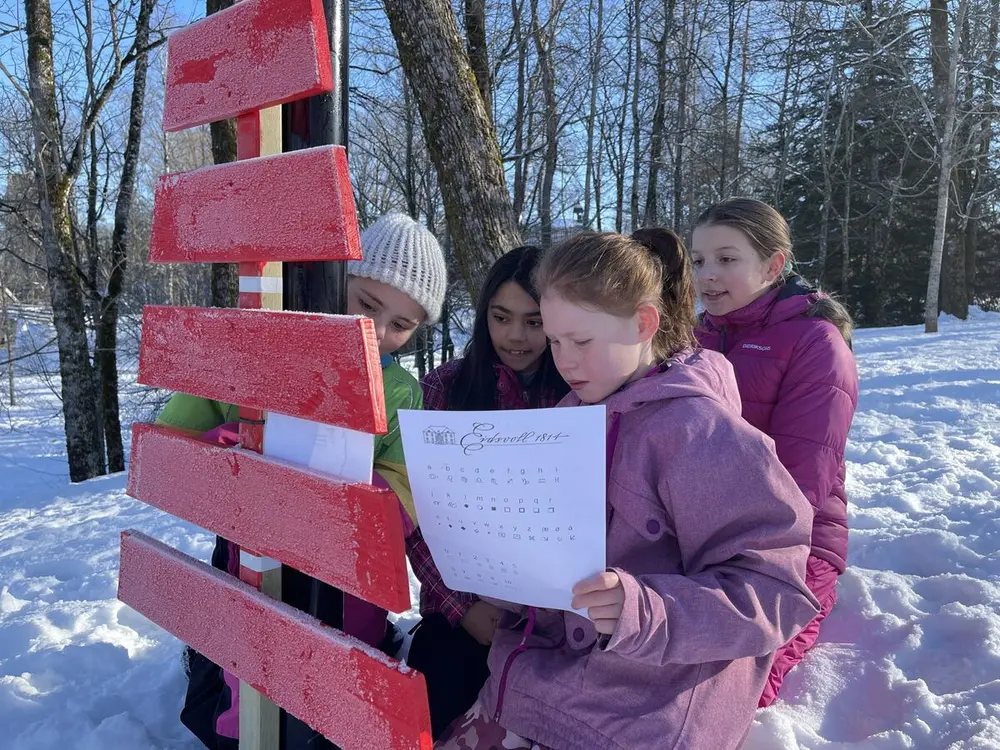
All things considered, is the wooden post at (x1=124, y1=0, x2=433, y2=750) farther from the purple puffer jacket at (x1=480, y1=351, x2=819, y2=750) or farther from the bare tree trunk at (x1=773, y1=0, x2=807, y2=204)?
the bare tree trunk at (x1=773, y1=0, x2=807, y2=204)

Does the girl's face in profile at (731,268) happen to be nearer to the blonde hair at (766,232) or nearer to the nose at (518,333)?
the blonde hair at (766,232)

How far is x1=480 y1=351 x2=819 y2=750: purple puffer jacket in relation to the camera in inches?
50.2

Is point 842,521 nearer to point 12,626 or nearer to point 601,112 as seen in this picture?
point 12,626

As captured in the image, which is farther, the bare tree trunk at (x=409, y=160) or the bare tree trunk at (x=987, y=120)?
the bare tree trunk at (x=987, y=120)

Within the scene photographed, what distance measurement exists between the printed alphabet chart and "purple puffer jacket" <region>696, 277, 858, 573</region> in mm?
1311

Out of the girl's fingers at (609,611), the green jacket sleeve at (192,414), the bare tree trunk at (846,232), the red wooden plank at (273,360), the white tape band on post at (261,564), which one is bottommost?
the white tape band on post at (261,564)

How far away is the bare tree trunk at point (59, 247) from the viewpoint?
822 centimetres

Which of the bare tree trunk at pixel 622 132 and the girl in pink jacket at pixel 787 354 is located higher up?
the bare tree trunk at pixel 622 132

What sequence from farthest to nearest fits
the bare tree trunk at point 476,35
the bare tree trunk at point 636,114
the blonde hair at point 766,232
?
the bare tree trunk at point 636,114
the bare tree trunk at point 476,35
the blonde hair at point 766,232

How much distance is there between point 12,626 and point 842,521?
3.22 meters

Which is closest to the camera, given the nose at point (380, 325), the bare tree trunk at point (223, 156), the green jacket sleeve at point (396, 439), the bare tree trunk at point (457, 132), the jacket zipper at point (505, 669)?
the jacket zipper at point (505, 669)

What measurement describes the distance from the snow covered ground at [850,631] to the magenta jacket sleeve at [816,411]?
0.53 m

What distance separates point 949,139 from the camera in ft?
42.6

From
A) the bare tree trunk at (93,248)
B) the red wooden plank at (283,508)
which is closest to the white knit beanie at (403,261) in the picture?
the red wooden plank at (283,508)
